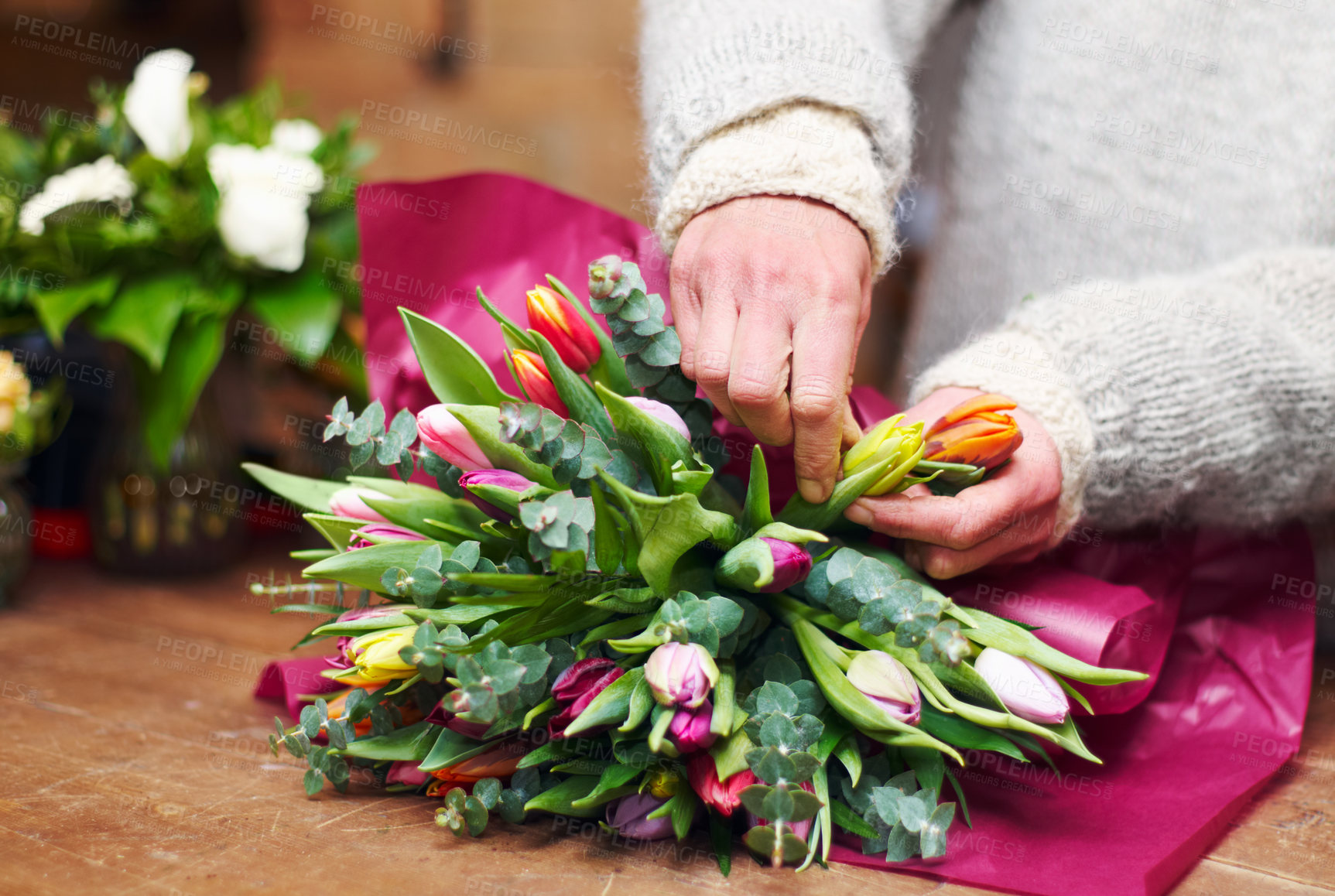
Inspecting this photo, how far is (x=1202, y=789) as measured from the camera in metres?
0.51

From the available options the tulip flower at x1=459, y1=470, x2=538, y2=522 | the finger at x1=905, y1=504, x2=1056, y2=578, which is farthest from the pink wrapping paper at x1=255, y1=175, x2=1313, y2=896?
the tulip flower at x1=459, y1=470, x2=538, y2=522

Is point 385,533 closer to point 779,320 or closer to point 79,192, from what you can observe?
point 779,320

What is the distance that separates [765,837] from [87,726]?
17.2 inches

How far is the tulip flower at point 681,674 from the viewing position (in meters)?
0.38

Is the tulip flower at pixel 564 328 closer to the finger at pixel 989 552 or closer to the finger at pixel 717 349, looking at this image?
the finger at pixel 717 349

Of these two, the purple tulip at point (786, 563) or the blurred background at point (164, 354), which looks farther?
the blurred background at point (164, 354)

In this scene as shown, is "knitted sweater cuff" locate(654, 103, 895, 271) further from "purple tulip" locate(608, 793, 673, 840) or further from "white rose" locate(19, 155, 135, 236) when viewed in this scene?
"white rose" locate(19, 155, 135, 236)

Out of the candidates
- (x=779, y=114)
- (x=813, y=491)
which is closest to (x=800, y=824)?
(x=813, y=491)

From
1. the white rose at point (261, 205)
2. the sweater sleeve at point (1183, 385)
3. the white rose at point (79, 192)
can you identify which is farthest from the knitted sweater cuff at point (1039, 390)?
the white rose at point (79, 192)

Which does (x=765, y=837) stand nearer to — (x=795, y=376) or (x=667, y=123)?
(x=795, y=376)

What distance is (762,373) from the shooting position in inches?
17.1

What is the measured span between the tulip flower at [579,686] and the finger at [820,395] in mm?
129

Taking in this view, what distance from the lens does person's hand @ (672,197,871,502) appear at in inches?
17.3

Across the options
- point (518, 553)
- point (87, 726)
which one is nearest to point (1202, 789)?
point (518, 553)
